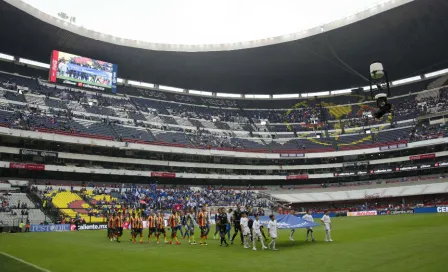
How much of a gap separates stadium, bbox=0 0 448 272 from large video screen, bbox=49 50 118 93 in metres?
0.19

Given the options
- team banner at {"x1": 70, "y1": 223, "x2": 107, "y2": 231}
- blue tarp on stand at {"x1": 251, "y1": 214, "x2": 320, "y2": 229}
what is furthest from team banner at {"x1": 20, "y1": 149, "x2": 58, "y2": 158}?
blue tarp on stand at {"x1": 251, "y1": 214, "x2": 320, "y2": 229}

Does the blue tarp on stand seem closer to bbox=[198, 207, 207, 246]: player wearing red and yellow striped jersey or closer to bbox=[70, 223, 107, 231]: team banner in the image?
bbox=[198, 207, 207, 246]: player wearing red and yellow striped jersey

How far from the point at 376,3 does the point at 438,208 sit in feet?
90.0

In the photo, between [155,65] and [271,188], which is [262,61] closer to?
[155,65]

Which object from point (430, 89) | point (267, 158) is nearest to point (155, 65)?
point (267, 158)

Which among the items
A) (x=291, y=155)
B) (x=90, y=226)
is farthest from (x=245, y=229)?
(x=291, y=155)

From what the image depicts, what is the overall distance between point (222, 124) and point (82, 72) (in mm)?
29259

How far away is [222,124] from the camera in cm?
7562

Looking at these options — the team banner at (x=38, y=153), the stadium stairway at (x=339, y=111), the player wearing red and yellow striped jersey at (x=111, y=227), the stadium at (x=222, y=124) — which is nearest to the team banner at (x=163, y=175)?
the stadium at (x=222, y=124)

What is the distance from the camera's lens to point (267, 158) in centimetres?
6956

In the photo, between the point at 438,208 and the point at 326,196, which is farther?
the point at 326,196

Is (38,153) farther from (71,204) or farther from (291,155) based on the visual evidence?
(291,155)

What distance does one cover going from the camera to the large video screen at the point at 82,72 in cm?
5609

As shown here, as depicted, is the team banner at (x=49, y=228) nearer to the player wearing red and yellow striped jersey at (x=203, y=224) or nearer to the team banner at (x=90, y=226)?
the team banner at (x=90, y=226)
